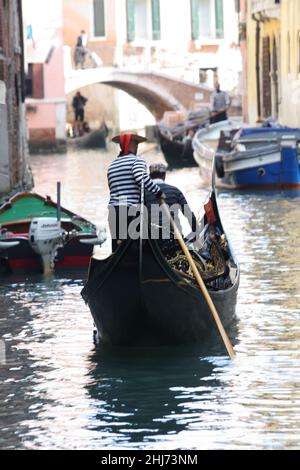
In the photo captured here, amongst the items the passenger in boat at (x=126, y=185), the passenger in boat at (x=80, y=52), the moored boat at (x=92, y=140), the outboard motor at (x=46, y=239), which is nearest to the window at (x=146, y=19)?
the passenger in boat at (x=80, y=52)

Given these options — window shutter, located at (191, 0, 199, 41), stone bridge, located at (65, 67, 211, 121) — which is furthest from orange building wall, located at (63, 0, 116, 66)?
stone bridge, located at (65, 67, 211, 121)

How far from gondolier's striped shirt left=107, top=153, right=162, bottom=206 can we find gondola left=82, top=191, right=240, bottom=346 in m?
0.31

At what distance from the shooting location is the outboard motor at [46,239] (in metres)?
10.4

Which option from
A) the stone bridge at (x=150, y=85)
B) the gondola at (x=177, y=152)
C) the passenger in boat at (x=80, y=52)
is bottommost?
the gondola at (x=177, y=152)

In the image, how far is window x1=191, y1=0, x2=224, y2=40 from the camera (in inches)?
1409

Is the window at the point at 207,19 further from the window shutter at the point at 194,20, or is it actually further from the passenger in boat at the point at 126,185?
the passenger in boat at the point at 126,185

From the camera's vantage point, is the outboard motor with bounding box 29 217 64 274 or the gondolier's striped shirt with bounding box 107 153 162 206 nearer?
the gondolier's striped shirt with bounding box 107 153 162 206

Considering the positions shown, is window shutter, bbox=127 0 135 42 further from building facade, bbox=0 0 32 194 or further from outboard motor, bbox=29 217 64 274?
outboard motor, bbox=29 217 64 274

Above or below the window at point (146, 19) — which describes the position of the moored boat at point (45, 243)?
below

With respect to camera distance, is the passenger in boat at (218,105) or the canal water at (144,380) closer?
the canal water at (144,380)

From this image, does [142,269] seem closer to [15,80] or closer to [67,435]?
[67,435]

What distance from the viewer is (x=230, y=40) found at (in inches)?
1409

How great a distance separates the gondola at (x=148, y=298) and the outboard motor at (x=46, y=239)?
2.67 metres

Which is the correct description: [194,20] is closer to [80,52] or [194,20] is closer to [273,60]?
[80,52]
